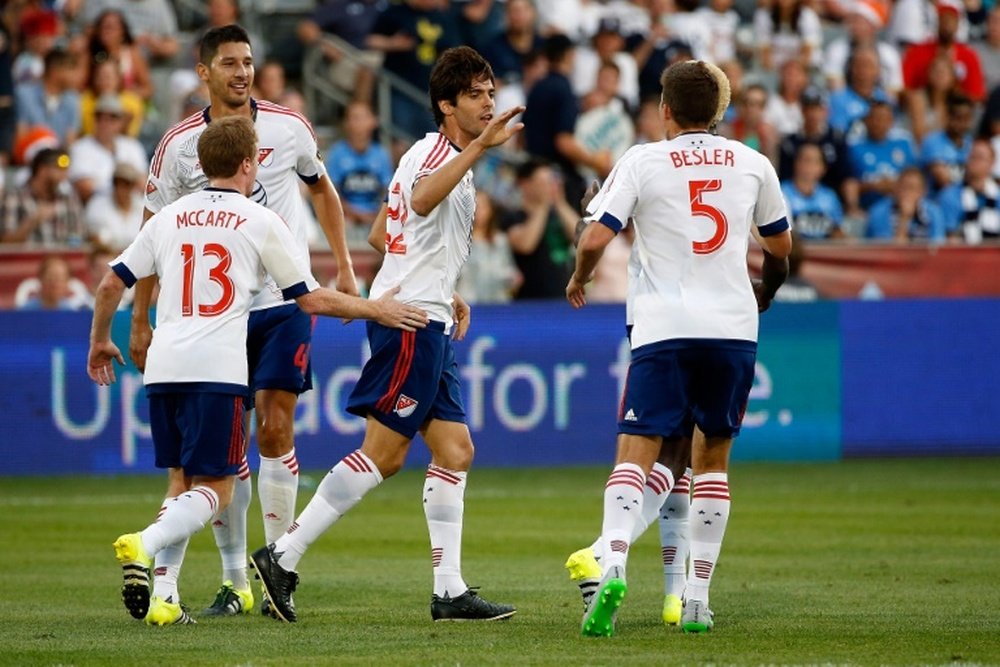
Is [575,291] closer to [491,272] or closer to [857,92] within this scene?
[491,272]

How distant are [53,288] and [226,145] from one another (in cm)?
821

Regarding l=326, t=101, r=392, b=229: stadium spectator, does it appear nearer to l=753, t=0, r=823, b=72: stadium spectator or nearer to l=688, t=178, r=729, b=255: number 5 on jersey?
l=753, t=0, r=823, b=72: stadium spectator

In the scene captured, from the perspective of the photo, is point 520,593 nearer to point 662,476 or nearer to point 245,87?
point 662,476

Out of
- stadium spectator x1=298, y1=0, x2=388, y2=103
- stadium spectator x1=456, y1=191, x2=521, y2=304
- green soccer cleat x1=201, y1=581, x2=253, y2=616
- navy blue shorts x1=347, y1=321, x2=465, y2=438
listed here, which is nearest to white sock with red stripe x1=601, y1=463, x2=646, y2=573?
navy blue shorts x1=347, y1=321, x2=465, y2=438

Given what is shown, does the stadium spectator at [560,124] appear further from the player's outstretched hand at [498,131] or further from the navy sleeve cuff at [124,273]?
the navy sleeve cuff at [124,273]

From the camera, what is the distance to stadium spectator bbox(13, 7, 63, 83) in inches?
733

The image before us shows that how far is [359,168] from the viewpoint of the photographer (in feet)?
59.4

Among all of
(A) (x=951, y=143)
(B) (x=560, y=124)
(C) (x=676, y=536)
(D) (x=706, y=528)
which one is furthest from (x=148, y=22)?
(D) (x=706, y=528)

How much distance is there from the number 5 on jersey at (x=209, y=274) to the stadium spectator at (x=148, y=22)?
39.5 feet

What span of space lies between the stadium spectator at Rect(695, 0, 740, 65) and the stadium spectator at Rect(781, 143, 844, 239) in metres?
2.70

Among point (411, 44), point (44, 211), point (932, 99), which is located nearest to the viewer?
point (44, 211)

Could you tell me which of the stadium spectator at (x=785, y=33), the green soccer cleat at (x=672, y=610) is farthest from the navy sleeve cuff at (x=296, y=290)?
the stadium spectator at (x=785, y=33)

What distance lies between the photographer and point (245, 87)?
8875mm

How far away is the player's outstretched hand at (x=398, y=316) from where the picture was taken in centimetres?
809
